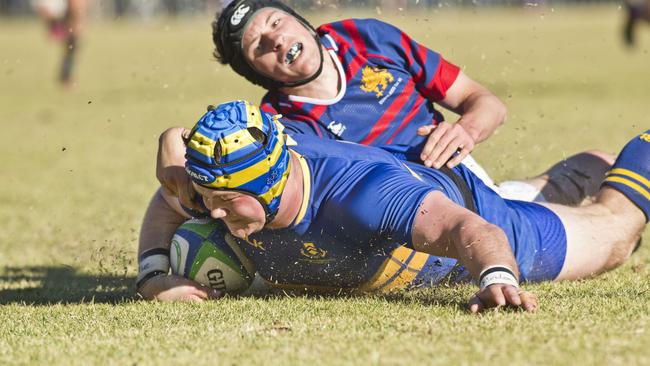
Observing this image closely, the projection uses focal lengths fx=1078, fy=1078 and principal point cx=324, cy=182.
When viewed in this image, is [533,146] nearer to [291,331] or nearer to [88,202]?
[88,202]

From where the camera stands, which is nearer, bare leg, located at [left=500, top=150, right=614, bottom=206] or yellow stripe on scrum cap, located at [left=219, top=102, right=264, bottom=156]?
yellow stripe on scrum cap, located at [left=219, top=102, right=264, bottom=156]

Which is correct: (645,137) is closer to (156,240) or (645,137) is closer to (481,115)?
(481,115)

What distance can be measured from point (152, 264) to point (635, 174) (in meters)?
2.63

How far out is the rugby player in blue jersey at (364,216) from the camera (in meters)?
4.60

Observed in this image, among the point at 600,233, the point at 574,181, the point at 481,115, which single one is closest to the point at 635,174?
the point at 600,233

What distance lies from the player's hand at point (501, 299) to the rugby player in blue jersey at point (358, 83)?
1.20m

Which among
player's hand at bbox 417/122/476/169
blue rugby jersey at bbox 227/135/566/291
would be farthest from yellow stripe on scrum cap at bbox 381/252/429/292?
player's hand at bbox 417/122/476/169

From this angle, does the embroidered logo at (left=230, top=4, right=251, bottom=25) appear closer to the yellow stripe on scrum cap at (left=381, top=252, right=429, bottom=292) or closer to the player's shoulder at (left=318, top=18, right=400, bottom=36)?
the player's shoulder at (left=318, top=18, right=400, bottom=36)

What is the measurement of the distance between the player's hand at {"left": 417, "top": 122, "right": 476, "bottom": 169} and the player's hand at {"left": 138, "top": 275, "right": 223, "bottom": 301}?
129 centimetres

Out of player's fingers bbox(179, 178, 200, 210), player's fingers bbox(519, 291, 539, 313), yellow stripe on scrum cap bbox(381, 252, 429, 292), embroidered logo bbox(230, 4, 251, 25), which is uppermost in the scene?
embroidered logo bbox(230, 4, 251, 25)

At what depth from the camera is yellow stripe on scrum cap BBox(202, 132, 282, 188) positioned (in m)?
4.62

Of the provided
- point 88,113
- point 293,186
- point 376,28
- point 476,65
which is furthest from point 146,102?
point 293,186

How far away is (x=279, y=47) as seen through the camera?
581cm

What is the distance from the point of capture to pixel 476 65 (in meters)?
21.8
